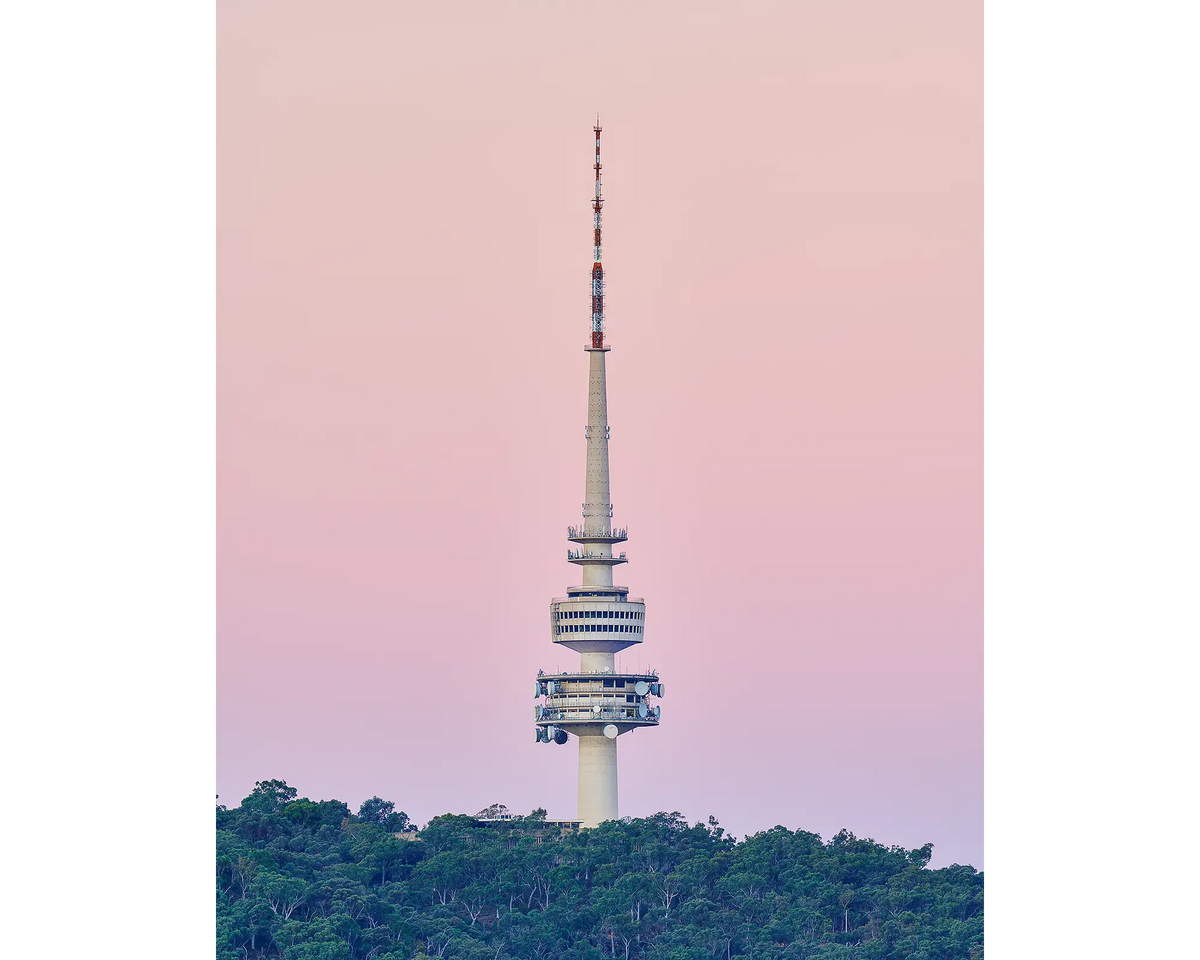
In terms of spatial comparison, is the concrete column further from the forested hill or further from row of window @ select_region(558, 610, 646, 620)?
the forested hill

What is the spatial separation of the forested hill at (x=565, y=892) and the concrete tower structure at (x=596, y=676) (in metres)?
28.2

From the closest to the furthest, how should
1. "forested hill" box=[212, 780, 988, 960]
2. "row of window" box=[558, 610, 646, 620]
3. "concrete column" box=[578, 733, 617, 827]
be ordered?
"forested hill" box=[212, 780, 988, 960], "concrete column" box=[578, 733, 617, 827], "row of window" box=[558, 610, 646, 620]

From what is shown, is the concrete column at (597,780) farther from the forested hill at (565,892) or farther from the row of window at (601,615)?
the forested hill at (565,892)

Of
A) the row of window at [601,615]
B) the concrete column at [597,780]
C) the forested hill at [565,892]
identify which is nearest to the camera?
the forested hill at [565,892]

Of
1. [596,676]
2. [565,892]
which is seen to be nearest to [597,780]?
[596,676]

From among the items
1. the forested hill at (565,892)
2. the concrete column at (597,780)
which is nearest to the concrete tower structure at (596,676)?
the concrete column at (597,780)

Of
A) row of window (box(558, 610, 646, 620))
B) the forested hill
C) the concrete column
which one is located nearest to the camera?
the forested hill

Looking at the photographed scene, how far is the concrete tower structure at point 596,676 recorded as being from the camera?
194250 mm

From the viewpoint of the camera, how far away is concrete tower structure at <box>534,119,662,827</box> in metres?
194

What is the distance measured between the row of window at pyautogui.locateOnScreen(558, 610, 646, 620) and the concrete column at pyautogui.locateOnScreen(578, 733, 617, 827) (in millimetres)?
9203

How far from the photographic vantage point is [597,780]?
196 m

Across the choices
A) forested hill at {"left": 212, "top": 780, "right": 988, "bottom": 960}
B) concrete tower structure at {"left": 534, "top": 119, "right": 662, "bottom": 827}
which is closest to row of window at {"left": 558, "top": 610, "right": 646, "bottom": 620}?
concrete tower structure at {"left": 534, "top": 119, "right": 662, "bottom": 827}
